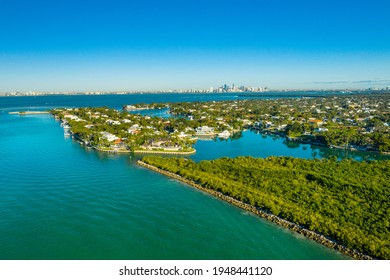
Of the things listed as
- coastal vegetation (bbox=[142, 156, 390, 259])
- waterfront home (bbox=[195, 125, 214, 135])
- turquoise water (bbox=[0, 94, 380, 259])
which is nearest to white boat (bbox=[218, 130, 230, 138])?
waterfront home (bbox=[195, 125, 214, 135])

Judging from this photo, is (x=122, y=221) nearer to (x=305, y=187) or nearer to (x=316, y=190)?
(x=305, y=187)

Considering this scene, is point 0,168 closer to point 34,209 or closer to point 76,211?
point 34,209

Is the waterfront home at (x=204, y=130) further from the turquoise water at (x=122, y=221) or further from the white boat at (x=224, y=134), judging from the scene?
the turquoise water at (x=122, y=221)

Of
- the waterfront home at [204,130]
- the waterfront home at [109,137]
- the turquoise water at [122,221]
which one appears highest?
the waterfront home at [109,137]

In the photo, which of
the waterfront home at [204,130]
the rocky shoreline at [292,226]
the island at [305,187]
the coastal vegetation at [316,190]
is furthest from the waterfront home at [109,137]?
the rocky shoreline at [292,226]

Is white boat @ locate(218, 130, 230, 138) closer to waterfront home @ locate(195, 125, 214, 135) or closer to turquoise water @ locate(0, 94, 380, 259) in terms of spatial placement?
waterfront home @ locate(195, 125, 214, 135)
